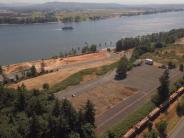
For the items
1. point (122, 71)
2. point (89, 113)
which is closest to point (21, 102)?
point (89, 113)

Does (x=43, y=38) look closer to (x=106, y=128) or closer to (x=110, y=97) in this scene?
(x=110, y=97)

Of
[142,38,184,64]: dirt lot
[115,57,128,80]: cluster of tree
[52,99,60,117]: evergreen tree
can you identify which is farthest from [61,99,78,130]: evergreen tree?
[142,38,184,64]: dirt lot

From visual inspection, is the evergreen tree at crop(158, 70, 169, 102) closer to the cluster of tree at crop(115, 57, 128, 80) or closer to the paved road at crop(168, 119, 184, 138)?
the paved road at crop(168, 119, 184, 138)

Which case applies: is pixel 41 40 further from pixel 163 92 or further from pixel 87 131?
pixel 87 131

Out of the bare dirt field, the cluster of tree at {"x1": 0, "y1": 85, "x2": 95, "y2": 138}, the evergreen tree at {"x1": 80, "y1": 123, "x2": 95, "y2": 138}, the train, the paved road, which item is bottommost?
the bare dirt field

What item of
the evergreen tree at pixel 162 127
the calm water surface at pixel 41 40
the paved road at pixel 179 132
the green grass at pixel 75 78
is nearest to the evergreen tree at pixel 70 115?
the evergreen tree at pixel 162 127
